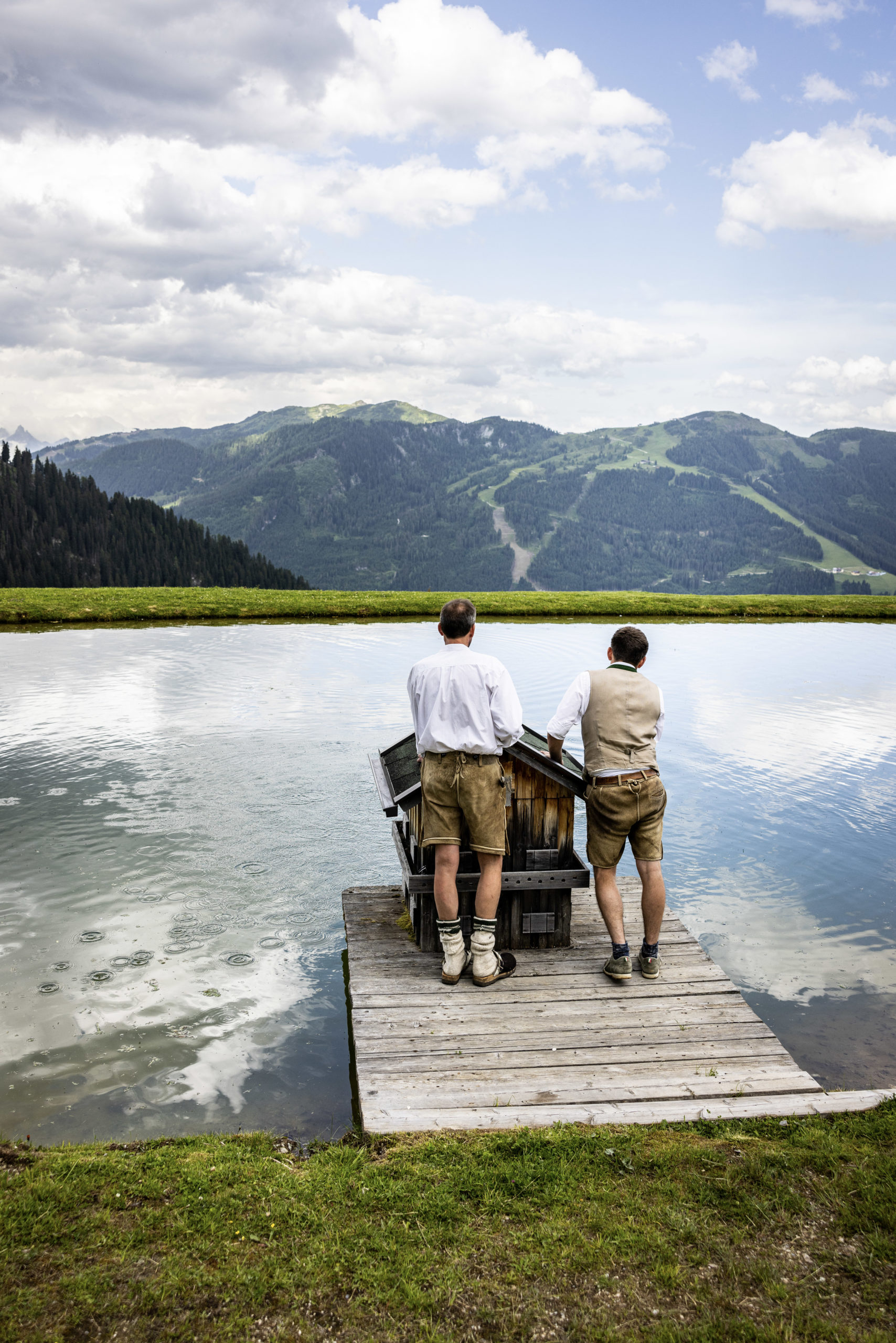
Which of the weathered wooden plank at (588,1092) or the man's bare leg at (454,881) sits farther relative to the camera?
the man's bare leg at (454,881)

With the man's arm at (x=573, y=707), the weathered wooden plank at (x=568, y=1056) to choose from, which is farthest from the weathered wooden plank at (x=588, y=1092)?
the man's arm at (x=573, y=707)

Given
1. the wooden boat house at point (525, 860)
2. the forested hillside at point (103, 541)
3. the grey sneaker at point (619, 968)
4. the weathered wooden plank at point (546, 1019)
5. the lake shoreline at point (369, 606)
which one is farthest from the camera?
the forested hillside at point (103, 541)

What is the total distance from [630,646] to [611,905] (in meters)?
2.21

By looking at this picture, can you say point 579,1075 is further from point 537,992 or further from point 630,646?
point 630,646

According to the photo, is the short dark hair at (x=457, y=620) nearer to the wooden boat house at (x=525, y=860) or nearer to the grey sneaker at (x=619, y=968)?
the wooden boat house at (x=525, y=860)

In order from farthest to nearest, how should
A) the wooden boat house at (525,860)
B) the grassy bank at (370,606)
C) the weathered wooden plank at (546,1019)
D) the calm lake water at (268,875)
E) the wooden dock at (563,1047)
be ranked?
1. the grassy bank at (370,606)
2. the wooden boat house at (525,860)
3. the calm lake water at (268,875)
4. the weathered wooden plank at (546,1019)
5. the wooden dock at (563,1047)

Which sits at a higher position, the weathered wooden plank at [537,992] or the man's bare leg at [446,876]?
the man's bare leg at [446,876]

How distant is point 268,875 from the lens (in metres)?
10.9

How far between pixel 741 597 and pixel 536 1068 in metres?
49.8

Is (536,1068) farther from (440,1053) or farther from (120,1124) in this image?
(120,1124)

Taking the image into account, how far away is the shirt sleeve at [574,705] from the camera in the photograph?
7215 millimetres

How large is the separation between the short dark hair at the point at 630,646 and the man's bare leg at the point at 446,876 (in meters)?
2.10

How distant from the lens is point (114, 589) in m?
46.9

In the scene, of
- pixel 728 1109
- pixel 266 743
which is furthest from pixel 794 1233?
pixel 266 743
